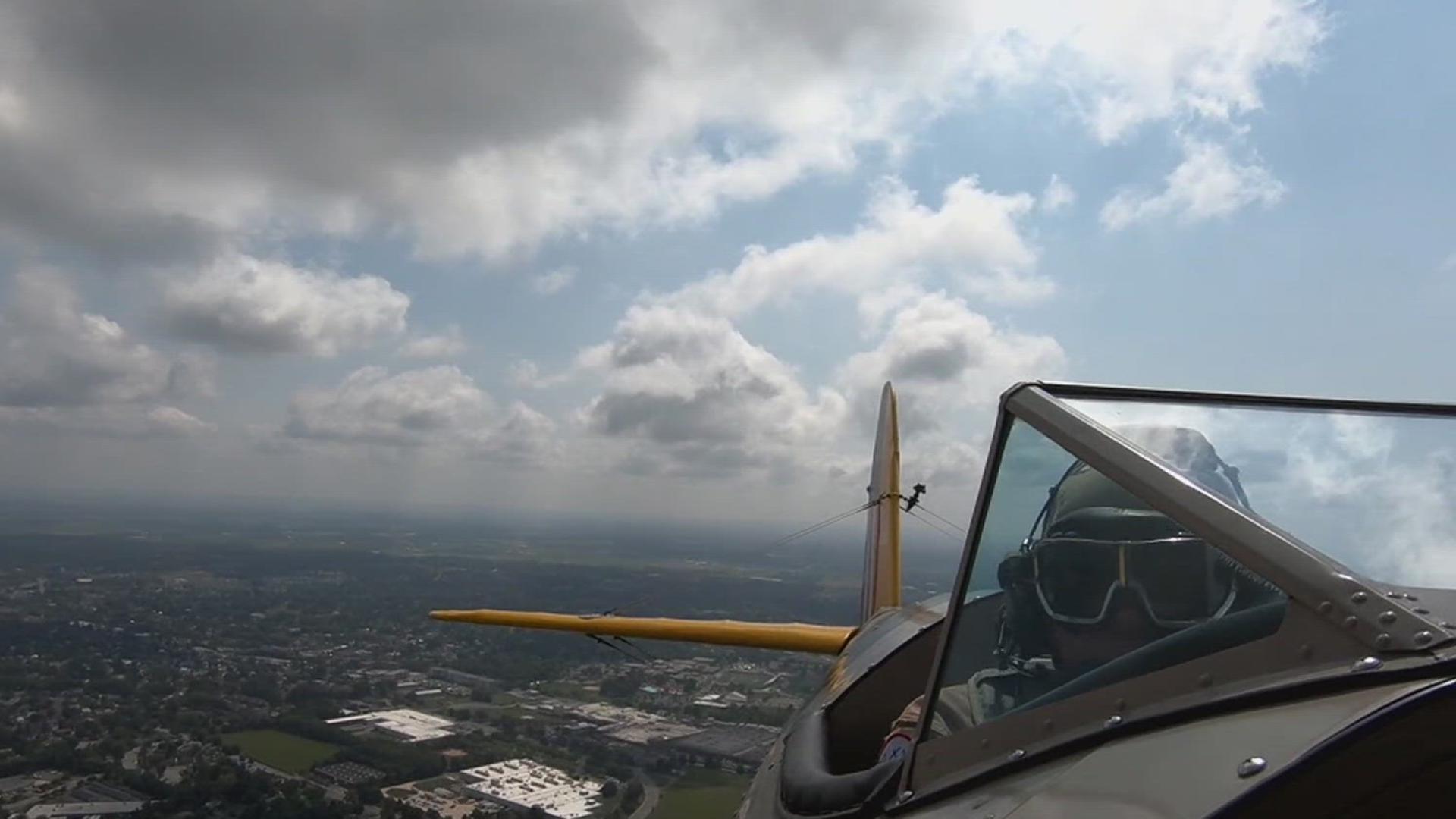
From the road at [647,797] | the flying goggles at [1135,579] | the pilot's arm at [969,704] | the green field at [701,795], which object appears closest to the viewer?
the flying goggles at [1135,579]

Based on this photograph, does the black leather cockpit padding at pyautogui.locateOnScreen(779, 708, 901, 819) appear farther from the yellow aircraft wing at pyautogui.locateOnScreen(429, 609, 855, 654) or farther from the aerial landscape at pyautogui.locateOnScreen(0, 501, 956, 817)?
the yellow aircraft wing at pyautogui.locateOnScreen(429, 609, 855, 654)

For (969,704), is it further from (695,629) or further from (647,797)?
(647,797)

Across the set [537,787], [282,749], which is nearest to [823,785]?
[537,787]

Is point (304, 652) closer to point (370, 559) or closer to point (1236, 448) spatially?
point (370, 559)

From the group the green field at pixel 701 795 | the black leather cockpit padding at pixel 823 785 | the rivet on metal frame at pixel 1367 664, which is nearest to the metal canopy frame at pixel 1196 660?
the rivet on metal frame at pixel 1367 664

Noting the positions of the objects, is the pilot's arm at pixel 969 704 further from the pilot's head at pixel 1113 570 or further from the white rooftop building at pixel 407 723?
the white rooftop building at pixel 407 723

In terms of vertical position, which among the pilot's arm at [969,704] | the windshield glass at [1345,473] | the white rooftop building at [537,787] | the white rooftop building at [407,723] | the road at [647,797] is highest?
the windshield glass at [1345,473]
